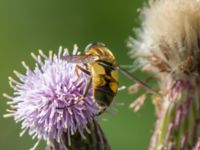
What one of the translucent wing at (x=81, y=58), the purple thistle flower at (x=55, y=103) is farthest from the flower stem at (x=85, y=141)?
the translucent wing at (x=81, y=58)

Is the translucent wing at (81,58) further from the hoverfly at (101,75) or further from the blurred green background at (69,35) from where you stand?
the blurred green background at (69,35)

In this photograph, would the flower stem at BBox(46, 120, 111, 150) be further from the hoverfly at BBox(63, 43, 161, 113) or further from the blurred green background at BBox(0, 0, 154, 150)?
the blurred green background at BBox(0, 0, 154, 150)

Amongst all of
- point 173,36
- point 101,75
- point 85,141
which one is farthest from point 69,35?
point 101,75

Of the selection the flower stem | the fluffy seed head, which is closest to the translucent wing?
the flower stem

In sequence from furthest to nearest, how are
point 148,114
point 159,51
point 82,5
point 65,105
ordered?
1. point 82,5
2. point 148,114
3. point 159,51
4. point 65,105

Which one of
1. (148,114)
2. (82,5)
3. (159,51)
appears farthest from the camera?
(82,5)

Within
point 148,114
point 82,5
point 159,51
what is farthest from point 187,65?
point 82,5

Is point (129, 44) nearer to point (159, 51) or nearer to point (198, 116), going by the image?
point (159, 51)
